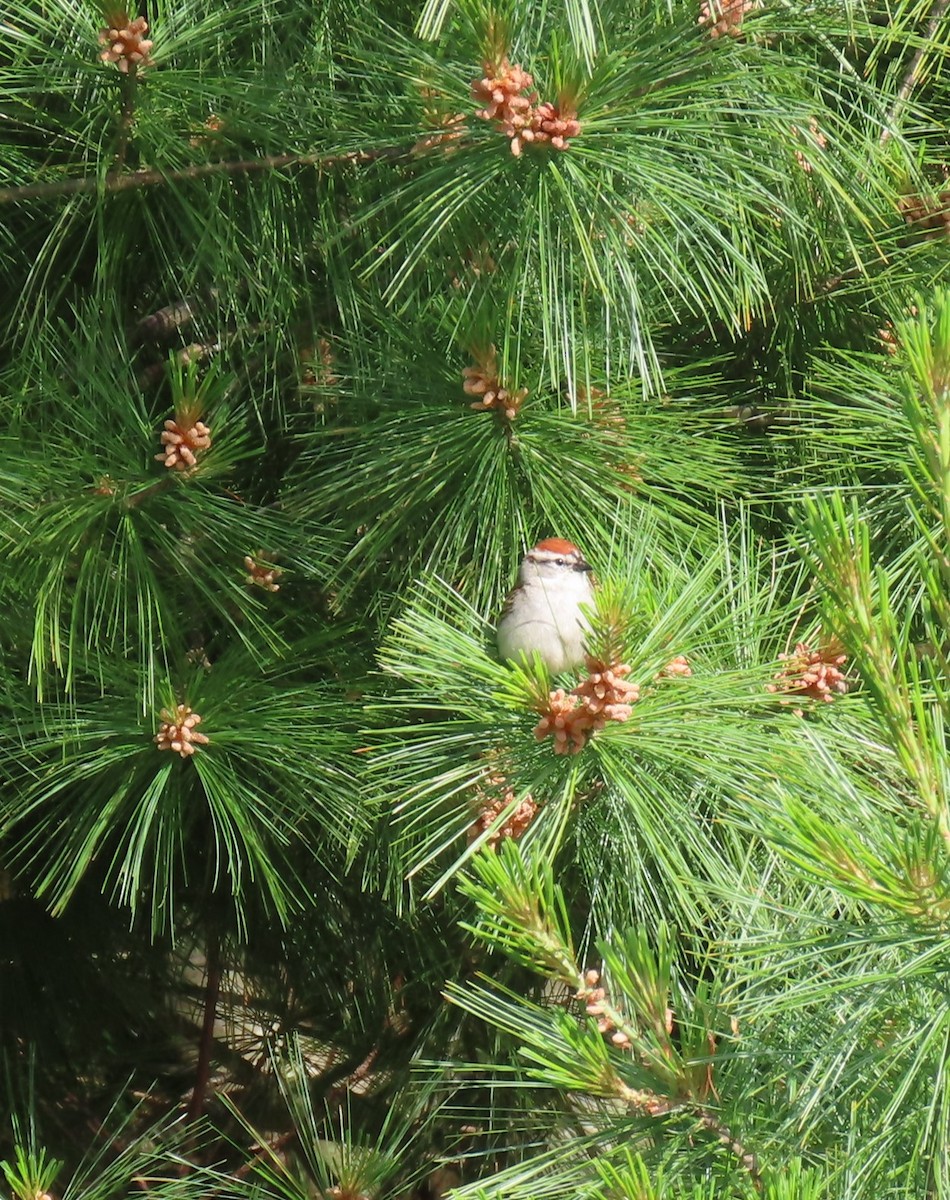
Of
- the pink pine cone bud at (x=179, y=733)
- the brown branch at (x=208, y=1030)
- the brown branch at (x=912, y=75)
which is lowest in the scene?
the brown branch at (x=208, y=1030)

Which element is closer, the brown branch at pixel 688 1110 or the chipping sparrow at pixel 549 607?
the brown branch at pixel 688 1110

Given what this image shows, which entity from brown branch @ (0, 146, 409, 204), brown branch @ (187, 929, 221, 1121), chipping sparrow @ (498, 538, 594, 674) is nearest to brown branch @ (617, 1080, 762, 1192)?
chipping sparrow @ (498, 538, 594, 674)

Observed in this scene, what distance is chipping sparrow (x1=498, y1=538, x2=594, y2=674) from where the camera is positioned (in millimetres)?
1139

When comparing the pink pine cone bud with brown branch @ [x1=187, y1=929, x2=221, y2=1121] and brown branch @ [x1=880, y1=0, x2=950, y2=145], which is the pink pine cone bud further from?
brown branch @ [x1=880, y1=0, x2=950, y2=145]

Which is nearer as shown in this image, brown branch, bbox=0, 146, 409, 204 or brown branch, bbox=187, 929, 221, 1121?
brown branch, bbox=0, 146, 409, 204

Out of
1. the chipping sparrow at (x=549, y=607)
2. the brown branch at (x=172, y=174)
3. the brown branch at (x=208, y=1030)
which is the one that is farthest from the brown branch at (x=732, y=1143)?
the brown branch at (x=208, y=1030)

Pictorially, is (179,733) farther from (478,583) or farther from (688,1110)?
(688,1110)

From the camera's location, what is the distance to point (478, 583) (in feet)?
4.55

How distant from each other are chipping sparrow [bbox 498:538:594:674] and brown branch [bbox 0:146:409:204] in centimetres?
42

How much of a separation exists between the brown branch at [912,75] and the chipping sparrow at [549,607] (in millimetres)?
608

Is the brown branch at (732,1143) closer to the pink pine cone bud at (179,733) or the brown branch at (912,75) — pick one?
the pink pine cone bud at (179,733)

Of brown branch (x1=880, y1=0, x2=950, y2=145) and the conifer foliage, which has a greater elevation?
brown branch (x1=880, y1=0, x2=950, y2=145)

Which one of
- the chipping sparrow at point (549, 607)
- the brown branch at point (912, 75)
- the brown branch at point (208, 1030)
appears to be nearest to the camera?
the chipping sparrow at point (549, 607)

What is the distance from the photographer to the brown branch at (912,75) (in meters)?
1.49
